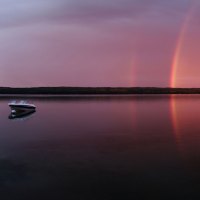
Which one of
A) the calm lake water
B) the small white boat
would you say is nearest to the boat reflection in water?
the small white boat

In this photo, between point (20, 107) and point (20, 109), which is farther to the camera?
point (20, 109)

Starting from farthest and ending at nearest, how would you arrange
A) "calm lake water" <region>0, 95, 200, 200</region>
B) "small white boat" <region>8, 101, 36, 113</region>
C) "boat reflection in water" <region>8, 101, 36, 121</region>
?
"boat reflection in water" <region>8, 101, 36, 121</region> → "small white boat" <region>8, 101, 36, 113</region> → "calm lake water" <region>0, 95, 200, 200</region>

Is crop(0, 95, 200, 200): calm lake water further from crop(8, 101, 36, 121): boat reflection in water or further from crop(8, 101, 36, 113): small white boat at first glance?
crop(8, 101, 36, 121): boat reflection in water

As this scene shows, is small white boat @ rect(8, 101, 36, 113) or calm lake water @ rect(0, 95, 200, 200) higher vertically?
small white boat @ rect(8, 101, 36, 113)

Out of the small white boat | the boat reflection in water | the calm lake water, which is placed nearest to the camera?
the calm lake water

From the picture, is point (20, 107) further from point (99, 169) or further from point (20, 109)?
point (99, 169)

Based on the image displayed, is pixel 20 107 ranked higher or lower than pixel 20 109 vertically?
higher

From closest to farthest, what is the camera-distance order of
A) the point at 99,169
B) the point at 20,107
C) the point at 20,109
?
the point at 99,169, the point at 20,107, the point at 20,109

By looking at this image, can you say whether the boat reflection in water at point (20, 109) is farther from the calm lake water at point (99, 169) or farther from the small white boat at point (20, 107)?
the calm lake water at point (99, 169)

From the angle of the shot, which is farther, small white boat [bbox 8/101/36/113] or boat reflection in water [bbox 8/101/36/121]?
boat reflection in water [bbox 8/101/36/121]

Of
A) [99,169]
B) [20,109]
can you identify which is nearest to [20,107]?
[20,109]

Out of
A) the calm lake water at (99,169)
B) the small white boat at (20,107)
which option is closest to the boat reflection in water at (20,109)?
the small white boat at (20,107)

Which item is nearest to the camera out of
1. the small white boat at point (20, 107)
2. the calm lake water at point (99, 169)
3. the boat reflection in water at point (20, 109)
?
the calm lake water at point (99, 169)

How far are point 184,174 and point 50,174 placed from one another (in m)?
8.45
